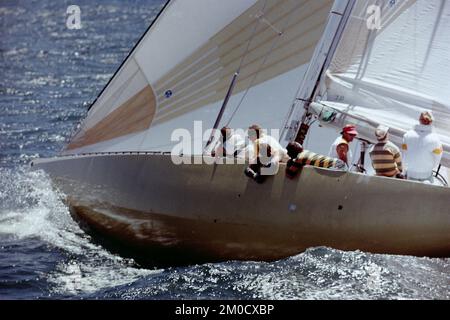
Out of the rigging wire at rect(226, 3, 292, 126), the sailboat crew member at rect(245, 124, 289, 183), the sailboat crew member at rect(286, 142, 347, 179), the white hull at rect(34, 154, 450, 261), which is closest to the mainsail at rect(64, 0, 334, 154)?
the rigging wire at rect(226, 3, 292, 126)

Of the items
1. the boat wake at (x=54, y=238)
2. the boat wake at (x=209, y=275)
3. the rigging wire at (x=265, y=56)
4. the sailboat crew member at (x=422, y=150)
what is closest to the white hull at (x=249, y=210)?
the boat wake at (x=209, y=275)

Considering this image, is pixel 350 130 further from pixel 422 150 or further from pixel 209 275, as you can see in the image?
pixel 209 275

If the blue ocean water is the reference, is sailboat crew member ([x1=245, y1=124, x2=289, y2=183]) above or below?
above

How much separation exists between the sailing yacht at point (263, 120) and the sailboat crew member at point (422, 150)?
375mm

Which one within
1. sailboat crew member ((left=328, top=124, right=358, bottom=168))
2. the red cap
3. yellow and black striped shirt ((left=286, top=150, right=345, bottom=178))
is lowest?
yellow and black striped shirt ((left=286, top=150, right=345, bottom=178))

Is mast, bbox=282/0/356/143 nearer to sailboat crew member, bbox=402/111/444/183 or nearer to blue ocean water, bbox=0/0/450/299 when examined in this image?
sailboat crew member, bbox=402/111/444/183

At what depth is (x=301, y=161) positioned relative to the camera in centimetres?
911

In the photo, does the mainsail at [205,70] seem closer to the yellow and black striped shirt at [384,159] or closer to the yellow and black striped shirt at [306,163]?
the yellow and black striped shirt at [306,163]

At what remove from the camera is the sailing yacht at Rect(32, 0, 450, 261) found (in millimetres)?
8828

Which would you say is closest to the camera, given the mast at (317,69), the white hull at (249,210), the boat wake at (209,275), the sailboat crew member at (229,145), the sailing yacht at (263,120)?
the boat wake at (209,275)

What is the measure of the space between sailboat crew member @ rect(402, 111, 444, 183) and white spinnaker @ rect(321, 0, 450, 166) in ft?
1.19

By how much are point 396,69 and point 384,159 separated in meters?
1.25

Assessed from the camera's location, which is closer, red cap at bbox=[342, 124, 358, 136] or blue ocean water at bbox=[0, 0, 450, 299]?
blue ocean water at bbox=[0, 0, 450, 299]

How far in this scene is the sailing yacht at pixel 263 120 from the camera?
8828 mm
